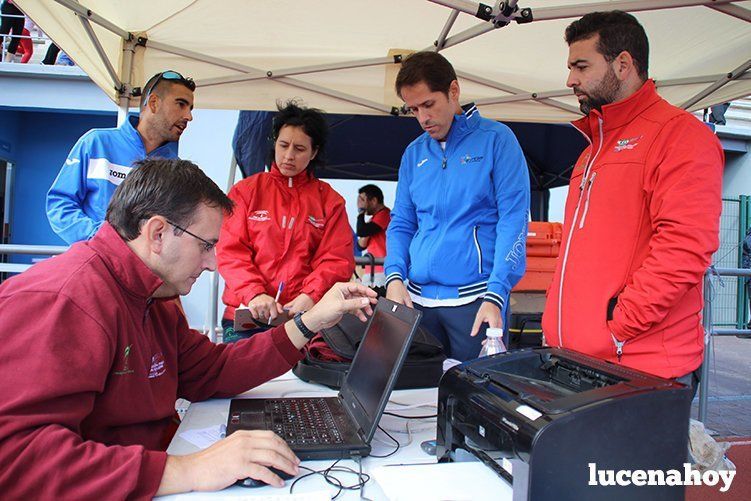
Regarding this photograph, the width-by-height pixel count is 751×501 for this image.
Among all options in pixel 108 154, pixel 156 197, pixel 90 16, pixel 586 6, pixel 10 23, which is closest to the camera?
pixel 156 197

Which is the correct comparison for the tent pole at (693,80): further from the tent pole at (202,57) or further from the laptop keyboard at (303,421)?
the laptop keyboard at (303,421)

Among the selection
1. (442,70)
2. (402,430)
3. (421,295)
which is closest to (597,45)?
(442,70)

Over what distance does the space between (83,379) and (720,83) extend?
3856 millimetres

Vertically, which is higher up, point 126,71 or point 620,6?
point 620,6

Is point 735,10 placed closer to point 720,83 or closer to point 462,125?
point 720,83

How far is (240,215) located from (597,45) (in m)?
1.56

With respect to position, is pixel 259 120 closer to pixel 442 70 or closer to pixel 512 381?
pixel 442 70

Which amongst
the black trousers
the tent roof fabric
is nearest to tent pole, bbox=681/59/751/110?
the tent roof fabric

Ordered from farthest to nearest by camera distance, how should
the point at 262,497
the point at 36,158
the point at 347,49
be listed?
the point at 36,158
the point at 347,49
the point at 262,497

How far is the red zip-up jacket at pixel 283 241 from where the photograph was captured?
2.41 metres

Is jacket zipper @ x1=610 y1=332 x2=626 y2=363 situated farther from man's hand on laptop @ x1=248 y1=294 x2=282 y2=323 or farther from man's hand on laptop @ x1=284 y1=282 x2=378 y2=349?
man's hand on laptop @ x1=248 y1=294 x2=282 y2=323

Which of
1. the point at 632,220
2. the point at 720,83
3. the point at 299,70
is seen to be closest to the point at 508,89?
the point at 720,83

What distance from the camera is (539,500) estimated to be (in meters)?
0.83

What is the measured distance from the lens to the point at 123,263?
1.13 metres
